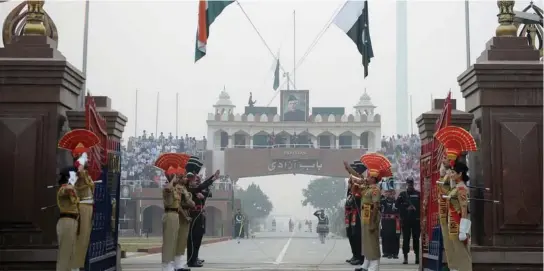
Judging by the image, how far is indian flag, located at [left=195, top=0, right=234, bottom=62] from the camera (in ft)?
45.8

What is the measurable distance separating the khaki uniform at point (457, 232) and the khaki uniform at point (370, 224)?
261 cm

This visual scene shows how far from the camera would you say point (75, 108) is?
10633mm

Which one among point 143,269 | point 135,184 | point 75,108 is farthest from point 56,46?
point 135,184

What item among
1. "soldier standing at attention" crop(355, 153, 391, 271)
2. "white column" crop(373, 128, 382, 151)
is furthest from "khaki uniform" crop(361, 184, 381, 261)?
"white column" crop(373, 128, 382, 151)

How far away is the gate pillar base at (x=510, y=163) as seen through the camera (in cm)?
990

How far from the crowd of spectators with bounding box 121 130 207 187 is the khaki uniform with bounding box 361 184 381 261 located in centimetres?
3910

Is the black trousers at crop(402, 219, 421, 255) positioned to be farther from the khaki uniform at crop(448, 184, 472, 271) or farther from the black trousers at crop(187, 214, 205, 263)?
the khaki uniform at crop(448, 184, 472, 271)

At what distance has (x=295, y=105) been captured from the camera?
63.8 metres

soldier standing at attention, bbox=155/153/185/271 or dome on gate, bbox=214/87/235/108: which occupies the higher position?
dome on gate, bbox=214/87/235/108

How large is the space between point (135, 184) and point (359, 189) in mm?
40152

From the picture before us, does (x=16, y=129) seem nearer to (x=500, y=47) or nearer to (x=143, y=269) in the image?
(x=143, y=269)

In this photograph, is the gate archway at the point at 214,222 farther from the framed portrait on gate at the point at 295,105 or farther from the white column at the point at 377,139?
the white column at the point at 377,139

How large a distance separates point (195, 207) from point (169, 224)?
7.38ft

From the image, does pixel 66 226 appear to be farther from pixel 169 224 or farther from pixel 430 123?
pixel 430 123
